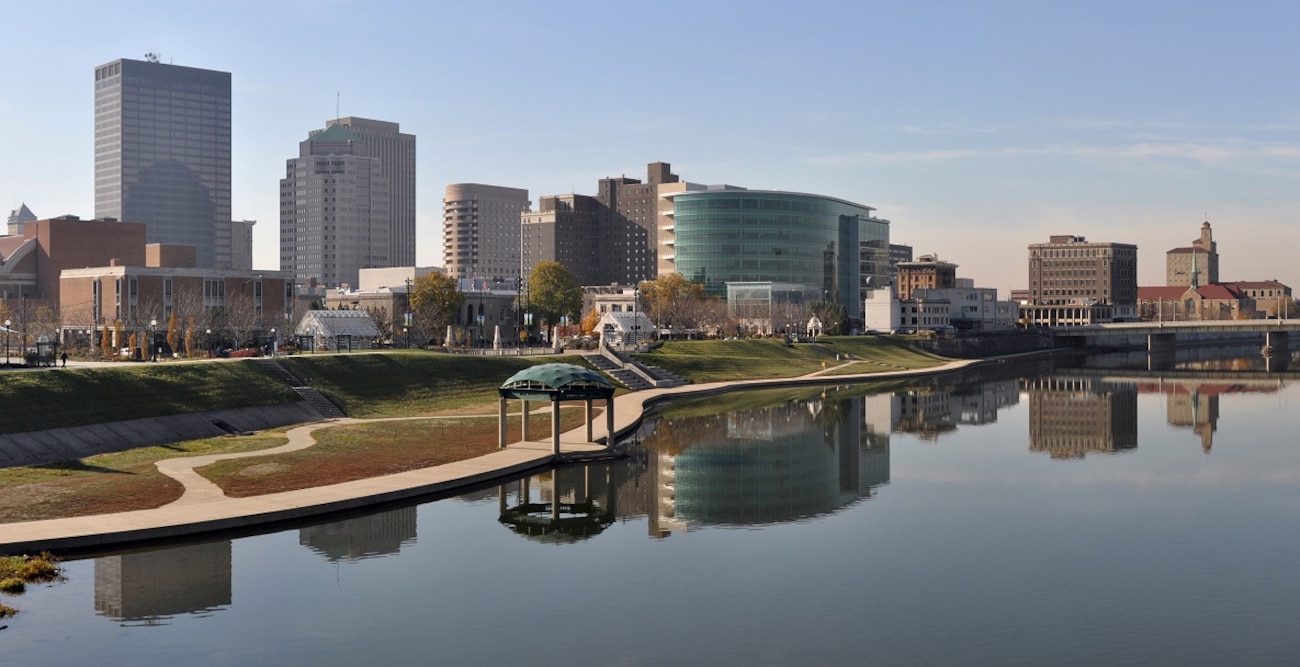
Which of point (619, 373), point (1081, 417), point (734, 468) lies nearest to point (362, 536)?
point (734, 468)

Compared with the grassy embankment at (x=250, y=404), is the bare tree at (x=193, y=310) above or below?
above

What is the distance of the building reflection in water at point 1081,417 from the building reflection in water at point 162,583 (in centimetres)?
4758

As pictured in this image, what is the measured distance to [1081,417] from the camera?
303 ft

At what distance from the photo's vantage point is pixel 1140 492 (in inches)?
2110

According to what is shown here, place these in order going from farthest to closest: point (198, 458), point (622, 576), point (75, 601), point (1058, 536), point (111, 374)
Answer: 1. point (111, 374)
2. point (198, 458)
3. point (1058, 536)
4. point (622, 576)
5. point (75, 601)

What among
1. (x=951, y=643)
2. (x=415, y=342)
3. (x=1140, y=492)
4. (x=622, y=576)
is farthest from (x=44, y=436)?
(x=415, y=342)

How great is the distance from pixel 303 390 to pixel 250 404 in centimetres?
663

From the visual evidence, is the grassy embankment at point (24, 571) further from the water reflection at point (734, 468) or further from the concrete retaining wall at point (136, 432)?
the concrete retaining wall at point (136, 432)

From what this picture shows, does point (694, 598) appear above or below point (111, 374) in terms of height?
below

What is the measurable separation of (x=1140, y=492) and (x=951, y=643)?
27.9m

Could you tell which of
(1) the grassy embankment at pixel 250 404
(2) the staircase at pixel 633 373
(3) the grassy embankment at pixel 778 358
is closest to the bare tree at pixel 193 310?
(1) the grassy embankment at pixel 250 404

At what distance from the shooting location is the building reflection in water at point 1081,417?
72938mm

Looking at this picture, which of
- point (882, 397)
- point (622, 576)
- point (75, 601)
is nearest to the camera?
point (75, 601)

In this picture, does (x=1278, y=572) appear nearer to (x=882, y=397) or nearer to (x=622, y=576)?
(x=622, y=576)
